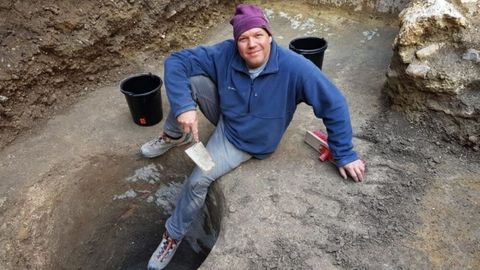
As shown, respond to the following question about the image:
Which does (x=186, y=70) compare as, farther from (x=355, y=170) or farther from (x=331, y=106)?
(x=355, y=170)

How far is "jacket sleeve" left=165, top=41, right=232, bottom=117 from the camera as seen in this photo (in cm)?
275

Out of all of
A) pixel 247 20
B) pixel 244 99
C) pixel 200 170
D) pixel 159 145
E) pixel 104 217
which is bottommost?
pixel 104 217

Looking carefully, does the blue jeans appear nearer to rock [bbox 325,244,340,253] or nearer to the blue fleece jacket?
the blue fleece jacket

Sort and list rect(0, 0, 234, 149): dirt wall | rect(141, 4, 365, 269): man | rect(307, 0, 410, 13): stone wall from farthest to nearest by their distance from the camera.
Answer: rect(307, 0, 410, 13): stone wall, rect(0, 0, 234, 149): dirt wall, rect(141, 4, 365, 269): man

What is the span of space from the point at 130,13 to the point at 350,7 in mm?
2401

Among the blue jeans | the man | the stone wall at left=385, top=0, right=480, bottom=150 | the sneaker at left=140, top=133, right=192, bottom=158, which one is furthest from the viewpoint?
the sneaker at left=140, top=133, right=192, bottom=158

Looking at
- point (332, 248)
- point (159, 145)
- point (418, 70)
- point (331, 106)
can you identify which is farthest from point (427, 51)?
point (159, 145)

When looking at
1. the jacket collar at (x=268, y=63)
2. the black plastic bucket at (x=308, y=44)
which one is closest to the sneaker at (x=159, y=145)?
the jacket collar at (x=268, y=63)

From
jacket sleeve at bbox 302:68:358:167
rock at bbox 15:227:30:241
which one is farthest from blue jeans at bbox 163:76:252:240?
rock at bbox 15:227:30:241

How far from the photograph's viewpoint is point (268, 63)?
2607mm

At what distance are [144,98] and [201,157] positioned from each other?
860mm

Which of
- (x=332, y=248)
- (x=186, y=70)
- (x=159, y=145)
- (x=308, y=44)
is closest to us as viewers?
(x=332, y=248)

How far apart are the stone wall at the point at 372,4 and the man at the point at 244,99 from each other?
247cm

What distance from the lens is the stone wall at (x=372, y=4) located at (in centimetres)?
457
